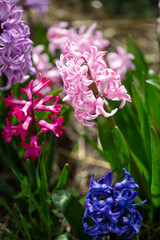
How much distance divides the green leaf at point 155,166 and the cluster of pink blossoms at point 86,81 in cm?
17

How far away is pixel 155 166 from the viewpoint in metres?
1.20

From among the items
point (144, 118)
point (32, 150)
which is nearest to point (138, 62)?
point (144, 118)

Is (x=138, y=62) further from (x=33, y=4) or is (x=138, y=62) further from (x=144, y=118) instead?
(x=33, y=4)

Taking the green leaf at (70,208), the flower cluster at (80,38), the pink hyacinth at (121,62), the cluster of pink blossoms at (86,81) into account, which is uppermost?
the cluster of pink blossoms at (86,81)

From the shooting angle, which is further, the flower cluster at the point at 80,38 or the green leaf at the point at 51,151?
the flower cluster at the point at 80,38

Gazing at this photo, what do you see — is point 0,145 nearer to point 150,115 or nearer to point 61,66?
point 61,66

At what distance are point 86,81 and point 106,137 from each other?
0.37m

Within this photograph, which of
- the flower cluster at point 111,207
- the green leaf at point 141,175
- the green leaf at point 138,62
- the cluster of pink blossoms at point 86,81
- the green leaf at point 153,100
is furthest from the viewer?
the green leaf at point 138,62

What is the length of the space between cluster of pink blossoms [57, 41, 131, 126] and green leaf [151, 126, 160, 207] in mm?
174

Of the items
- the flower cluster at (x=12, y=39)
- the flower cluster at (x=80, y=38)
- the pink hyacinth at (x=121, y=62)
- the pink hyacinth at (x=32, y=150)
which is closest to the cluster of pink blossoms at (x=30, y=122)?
the pink hyacinth at (x=32, y=150)

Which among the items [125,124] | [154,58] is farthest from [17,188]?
[154,58]

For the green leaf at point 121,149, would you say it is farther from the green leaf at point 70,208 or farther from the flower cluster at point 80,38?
the flower cluster at point 80,38

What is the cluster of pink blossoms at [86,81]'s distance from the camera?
3.55ft

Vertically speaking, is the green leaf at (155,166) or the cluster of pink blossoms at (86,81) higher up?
the cluster of pink blossoms at (86,81)
